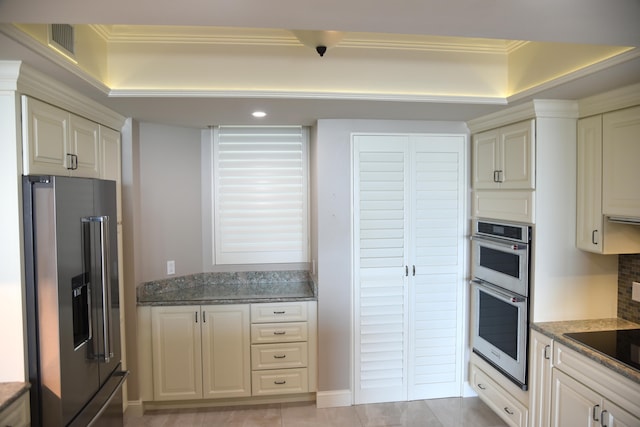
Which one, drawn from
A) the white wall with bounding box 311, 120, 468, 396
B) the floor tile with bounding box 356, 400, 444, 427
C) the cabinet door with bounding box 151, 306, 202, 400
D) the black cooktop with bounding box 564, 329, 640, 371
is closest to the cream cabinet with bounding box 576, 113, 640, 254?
the black cooktop with bounding box 564, 329, 640, 371

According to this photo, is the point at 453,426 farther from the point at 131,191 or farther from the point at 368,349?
the point at 131,191

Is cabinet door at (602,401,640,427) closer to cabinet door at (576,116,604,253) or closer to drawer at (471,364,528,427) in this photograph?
drawer at (471,364,528,427)

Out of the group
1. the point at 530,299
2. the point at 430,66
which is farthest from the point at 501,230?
the point at 430,66

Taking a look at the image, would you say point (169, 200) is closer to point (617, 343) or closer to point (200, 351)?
point (200, 351)

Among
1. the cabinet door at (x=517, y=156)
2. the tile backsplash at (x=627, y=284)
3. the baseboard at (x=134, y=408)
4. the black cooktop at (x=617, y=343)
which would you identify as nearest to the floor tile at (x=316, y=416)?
the baseboard at (x=134, y=408)

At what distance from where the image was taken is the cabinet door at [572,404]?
1.91m

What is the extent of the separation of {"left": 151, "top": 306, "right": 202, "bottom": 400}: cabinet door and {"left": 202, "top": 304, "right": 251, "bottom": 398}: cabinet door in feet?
0.22

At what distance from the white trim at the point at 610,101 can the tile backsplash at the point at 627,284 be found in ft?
3.04

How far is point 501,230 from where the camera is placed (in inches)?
104

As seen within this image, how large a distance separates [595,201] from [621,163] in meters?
0.27

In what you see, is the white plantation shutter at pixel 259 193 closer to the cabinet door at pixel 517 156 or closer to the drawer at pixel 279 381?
the drawer at pixel 279 381

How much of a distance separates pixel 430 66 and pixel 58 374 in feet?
8.62

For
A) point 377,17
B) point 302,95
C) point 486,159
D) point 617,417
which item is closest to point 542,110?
point 486,159

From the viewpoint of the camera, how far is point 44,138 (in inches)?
71.1
